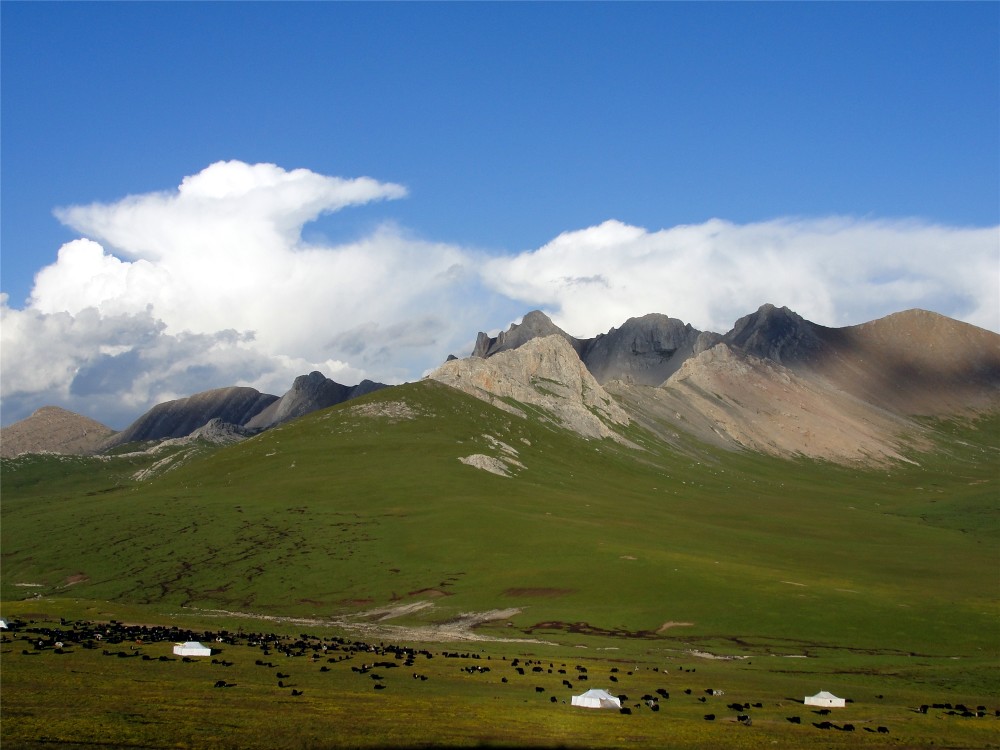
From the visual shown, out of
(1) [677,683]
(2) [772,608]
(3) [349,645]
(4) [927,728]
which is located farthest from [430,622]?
(4) [927,728]

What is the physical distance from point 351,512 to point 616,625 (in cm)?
8716

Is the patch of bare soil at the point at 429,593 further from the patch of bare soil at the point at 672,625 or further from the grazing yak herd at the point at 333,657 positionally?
the grazing yak herd at the point at 333,657

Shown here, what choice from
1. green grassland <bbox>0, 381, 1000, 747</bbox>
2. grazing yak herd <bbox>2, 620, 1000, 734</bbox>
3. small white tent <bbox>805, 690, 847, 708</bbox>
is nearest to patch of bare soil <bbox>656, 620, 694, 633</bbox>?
green grassland <bbox>0, 381, 1000, 747</bbox>

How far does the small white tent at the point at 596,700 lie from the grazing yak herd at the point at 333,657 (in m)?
0.93

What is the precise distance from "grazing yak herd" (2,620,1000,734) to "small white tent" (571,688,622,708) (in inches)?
36.5

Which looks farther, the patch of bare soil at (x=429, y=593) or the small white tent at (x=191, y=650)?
the patch of bare soil at (x=429, y=593)

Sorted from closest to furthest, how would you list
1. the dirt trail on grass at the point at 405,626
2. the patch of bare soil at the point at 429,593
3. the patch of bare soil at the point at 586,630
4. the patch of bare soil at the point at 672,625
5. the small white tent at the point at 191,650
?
1. the small white tent at the point at 191,650
2. the dirt trail on grass at the point at 405,626
3. the patch of bare soil at the point at 586,630
4. the patch of bare soil at the point at 672,625
5. the patch of bare soil at the point at 429,593

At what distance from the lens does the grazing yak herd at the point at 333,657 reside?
213 ft

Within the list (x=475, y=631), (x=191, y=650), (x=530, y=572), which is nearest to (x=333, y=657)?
(x=191, y=650)

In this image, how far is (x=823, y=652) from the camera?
3959 inches

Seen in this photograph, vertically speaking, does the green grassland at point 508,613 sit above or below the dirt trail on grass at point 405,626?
above

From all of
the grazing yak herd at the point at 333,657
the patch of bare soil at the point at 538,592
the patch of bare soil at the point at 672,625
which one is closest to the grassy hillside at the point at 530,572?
the patch of bare soil at the point at 672,625

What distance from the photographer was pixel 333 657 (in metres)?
81.1

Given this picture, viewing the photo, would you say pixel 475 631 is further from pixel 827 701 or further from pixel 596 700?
pixel 827 701
